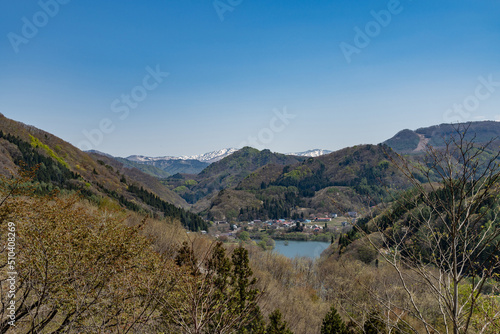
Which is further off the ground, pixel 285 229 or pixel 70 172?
pixel 70 172

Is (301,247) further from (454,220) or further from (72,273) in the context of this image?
(454,220)

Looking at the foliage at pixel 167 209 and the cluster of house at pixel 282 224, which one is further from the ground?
the foliage at pixel 167 209

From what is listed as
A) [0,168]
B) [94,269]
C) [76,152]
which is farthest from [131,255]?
[76,152]

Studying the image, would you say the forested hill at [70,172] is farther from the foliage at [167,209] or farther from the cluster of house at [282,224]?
the cluster of house at [282,224]

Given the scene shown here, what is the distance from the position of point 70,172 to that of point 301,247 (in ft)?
275

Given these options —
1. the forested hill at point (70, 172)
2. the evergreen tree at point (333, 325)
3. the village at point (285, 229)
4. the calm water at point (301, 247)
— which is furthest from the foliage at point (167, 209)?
the evergreen tree at point (333, 325)

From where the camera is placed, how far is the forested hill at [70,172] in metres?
67.0

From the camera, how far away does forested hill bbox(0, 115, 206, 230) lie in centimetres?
6700

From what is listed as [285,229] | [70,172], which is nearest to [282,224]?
[285,229]

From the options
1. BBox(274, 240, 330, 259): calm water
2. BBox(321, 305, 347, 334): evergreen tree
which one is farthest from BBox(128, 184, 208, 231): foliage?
BBox(321, 305, 347, 334): evergreen tree

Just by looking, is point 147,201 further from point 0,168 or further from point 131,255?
point 131,255

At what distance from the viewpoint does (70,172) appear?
265ft

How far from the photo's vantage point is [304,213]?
19838cm

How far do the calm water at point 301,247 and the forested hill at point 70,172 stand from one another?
31969mm
